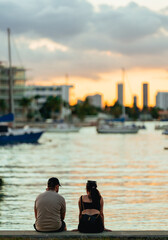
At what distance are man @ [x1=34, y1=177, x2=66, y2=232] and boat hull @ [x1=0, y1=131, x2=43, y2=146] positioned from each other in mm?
68679

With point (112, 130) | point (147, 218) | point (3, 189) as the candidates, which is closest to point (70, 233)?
point (147, 218)

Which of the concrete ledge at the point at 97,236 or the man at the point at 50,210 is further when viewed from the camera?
the man at the point at 50,210

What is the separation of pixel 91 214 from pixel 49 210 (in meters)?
0.92

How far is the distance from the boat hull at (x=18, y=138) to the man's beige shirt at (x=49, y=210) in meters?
68.7

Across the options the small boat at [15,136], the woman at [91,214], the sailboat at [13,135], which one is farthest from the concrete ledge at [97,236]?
the small boat at [15,136]

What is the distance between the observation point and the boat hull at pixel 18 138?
265 ft

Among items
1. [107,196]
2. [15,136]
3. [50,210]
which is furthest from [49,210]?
[15,136]

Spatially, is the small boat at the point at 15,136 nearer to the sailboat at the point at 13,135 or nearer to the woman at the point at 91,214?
the sailboat at the point at 13,135

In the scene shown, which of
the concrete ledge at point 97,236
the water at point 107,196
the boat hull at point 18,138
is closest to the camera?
the concrete ledge at point 97,236

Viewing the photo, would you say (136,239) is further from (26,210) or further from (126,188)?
(126,188)

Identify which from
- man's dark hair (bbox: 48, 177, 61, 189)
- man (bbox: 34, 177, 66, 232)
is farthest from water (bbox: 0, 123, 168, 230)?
man's dark hair (bbox: 48, 177, 61, 189)

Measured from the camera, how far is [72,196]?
80.0ft

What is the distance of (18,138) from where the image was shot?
272 feet

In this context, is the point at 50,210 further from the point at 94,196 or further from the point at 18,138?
the point at 18,138
